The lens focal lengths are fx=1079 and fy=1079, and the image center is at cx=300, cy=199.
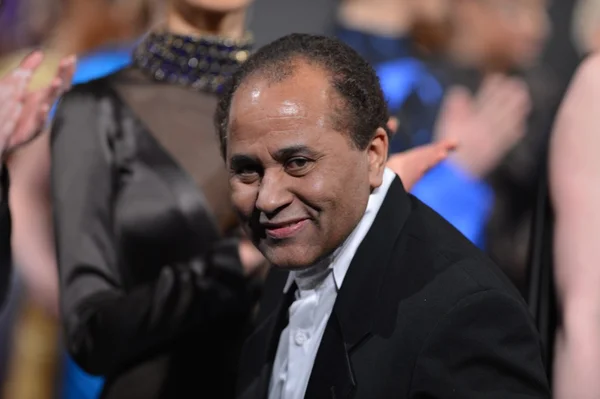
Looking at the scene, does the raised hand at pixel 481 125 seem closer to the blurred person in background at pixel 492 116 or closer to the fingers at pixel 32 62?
the blurred person in background at pixel 492 116

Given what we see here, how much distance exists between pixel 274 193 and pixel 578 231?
0.45 m

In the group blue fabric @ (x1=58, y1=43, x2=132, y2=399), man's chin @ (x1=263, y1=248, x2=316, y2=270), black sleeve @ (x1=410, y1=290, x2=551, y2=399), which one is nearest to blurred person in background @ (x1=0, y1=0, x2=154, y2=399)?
blue fabric @ (x1=58, y1=43, x2=132, y2=399)

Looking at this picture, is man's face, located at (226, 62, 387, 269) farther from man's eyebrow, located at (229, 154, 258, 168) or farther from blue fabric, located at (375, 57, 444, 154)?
blue fabric, located at (375, 57, 444, 154)

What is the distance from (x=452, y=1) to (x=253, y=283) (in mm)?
960

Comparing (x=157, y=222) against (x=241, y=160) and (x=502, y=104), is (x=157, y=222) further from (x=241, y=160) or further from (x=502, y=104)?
(x=502, y=104)

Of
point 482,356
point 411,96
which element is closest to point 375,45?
point 411,96

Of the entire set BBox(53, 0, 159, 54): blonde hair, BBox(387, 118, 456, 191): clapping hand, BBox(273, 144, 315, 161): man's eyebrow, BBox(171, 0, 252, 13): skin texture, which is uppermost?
BBox(273, 144, 315, 161): man's eyebrow

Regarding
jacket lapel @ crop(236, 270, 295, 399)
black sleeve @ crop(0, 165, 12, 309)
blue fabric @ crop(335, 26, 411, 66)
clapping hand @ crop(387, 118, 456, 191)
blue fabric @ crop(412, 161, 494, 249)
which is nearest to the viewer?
jacket lapel @ crop(236, 270, 295, 399)

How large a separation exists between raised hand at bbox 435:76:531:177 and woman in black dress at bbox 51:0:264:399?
0.49m

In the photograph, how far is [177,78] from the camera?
158 centimetres

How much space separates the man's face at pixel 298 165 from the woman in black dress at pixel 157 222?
0.44 meters

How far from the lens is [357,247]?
1117mm

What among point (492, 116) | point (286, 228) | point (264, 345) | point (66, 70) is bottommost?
point (492, 116)

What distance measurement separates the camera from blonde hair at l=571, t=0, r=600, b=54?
2.43 meters
